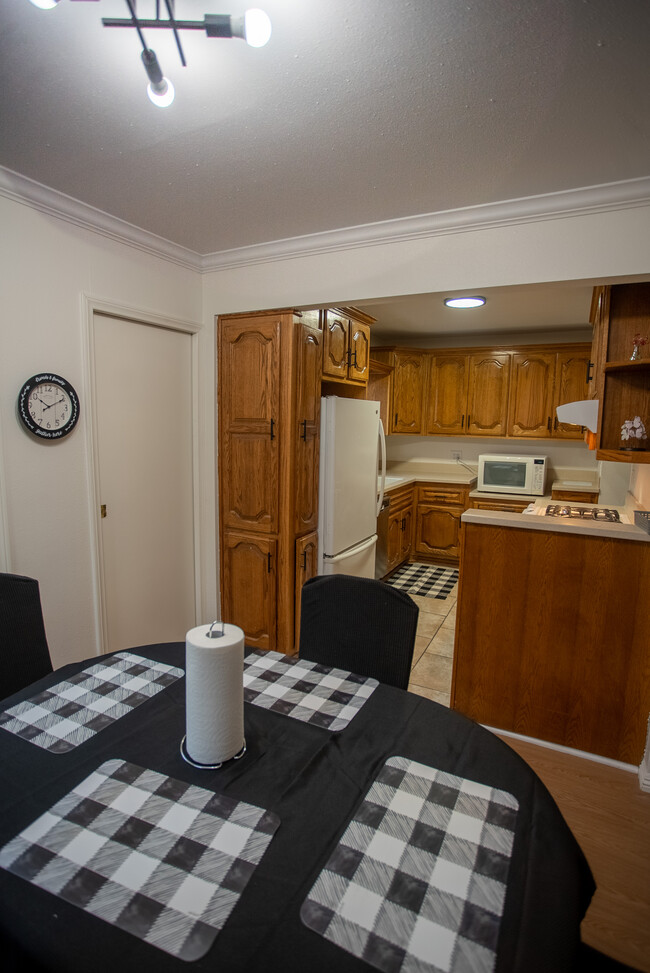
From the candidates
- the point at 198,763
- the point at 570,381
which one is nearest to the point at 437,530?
the point at 570,381

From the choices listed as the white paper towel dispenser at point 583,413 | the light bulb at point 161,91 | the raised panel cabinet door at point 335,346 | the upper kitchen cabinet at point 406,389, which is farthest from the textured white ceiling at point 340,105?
the upper kitchen cabinet at point 406,389

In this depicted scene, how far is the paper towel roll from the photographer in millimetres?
1021

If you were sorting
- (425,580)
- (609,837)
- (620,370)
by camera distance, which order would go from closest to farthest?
(609,837)
(620,370)
(425,580)

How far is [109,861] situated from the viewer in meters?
0.86

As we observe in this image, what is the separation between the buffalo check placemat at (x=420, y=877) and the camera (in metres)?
0.74

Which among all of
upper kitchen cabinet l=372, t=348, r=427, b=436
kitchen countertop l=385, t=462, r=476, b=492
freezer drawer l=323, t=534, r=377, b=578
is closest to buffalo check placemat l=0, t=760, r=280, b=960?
freezer drawer l=323, t=534, r=377, b=578

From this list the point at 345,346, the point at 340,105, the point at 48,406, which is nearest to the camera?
the point at 340,105

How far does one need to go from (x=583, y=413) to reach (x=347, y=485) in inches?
54.7

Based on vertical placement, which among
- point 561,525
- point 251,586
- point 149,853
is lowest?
point 251,586

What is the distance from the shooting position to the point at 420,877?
33.3 inches

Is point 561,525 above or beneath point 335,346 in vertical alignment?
beneath

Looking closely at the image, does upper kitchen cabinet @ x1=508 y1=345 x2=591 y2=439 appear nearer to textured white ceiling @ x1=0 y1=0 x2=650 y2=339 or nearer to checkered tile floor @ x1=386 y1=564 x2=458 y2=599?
checkered tile floor @ x1=386 y1=564 x2=458 y2=599

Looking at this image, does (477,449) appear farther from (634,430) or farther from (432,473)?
(634,430)

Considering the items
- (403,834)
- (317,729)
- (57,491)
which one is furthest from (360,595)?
(57,491)
